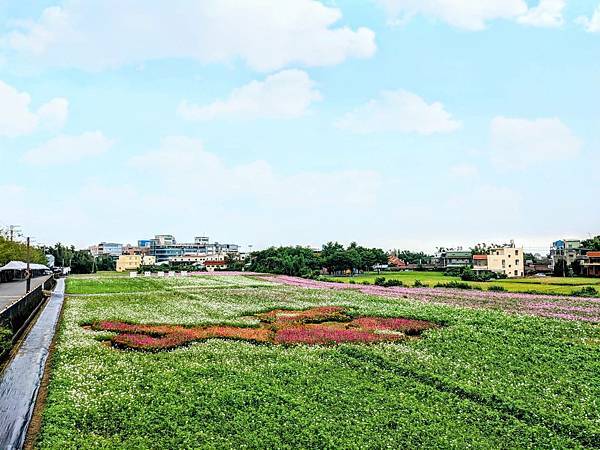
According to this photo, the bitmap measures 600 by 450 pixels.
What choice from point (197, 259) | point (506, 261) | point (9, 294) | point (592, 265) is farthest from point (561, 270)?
point (197, 259)

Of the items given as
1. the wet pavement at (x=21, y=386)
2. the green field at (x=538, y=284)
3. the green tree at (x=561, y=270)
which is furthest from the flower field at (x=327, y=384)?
the green tree at (x=561, y=270)

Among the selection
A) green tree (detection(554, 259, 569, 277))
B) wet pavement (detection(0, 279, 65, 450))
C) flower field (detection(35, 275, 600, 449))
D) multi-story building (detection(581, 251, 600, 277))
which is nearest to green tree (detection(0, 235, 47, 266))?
wet pavement (detection(0, 279, 65, 450))

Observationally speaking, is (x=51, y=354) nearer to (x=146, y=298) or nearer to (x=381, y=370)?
(x=381, y=370)

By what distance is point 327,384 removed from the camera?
11.8 meters

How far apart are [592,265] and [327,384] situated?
7849cm

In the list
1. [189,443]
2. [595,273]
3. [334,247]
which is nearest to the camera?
[189,443]

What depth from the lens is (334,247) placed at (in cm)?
10375

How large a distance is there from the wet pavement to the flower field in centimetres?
38

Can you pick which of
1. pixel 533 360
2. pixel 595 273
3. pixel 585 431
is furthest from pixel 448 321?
pixel 595 273

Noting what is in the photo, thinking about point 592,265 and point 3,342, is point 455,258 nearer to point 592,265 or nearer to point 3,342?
point 592,265

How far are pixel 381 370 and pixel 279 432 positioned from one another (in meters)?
4.89

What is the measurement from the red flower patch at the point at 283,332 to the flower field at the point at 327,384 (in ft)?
0.25

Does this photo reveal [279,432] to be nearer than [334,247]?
Yes

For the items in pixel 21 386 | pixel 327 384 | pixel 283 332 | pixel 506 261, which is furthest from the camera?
pixel 506 261
